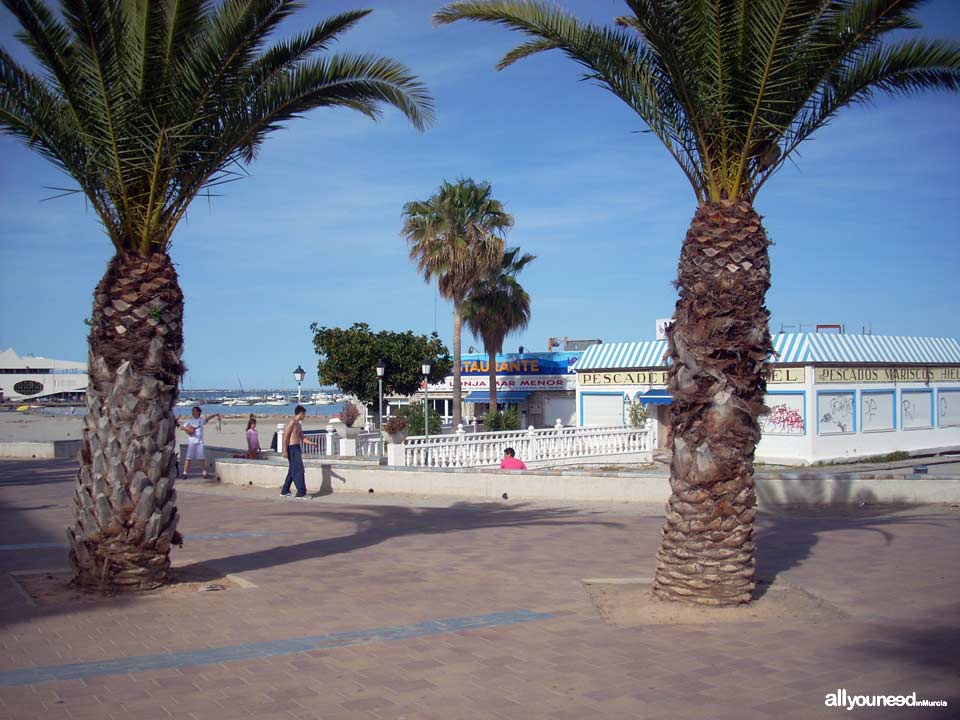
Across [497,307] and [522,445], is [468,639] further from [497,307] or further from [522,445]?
[497,307]

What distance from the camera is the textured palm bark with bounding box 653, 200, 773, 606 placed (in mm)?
7055

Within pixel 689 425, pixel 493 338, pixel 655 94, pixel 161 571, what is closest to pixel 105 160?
pixel 161 571

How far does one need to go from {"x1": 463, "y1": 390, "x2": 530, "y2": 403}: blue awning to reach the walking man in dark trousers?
78.9ft

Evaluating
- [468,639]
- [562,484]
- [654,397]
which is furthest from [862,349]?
[468,639]

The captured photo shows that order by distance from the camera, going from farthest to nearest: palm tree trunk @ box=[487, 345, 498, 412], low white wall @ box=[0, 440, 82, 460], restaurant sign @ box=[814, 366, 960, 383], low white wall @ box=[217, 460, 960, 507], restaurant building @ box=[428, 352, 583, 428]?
restaurant building @ box=[428, 352, 583, 428], palm tree trunk @ box=[487, 345, 498, 412], restaurant sign @ box=[814, 366, 960, 383], low white wall @ box=[0, 440, 82, 460], low white wall @ box=[217, 460, 960, 507]

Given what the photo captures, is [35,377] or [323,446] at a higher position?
[35,377]

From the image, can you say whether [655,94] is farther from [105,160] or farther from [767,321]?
[105,160]

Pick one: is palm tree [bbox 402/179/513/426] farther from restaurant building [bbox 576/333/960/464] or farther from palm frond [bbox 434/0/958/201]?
palm frond [bbox 434/0/958/201]

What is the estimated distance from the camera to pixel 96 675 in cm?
552

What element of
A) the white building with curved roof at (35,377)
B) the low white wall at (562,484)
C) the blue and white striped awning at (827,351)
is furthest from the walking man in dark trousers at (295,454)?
the white building with curved roof at (35,377)

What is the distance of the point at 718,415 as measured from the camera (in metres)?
7.04

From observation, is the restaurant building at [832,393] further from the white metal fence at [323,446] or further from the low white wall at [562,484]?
the low white wall at [562,484]

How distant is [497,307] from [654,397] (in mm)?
8143

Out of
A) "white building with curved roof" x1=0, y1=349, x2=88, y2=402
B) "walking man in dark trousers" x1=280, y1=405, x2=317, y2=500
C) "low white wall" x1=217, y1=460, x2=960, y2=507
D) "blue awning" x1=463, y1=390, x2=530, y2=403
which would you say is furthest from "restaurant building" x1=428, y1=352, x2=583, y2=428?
"white building with curved roof" x1=0, y1=349, x2=88, y2=402
